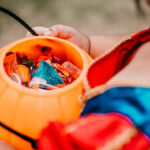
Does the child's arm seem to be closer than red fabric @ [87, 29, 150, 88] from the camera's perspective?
No

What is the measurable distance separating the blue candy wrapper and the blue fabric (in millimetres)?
232

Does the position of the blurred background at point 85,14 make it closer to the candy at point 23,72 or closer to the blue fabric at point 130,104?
the candy at point 23,72

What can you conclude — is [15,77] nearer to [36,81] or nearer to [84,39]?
[36,81]

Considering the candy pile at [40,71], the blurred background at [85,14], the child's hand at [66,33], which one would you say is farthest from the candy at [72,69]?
the blurred background at [85,14]

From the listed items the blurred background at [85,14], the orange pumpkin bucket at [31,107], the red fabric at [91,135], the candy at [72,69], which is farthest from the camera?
the blurred background at [85,14]

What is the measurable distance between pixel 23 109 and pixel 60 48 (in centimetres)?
22

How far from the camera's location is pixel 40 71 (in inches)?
22.3

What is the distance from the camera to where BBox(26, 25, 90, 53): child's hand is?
0.68 meters

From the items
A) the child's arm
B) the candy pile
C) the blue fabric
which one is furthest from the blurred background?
the blue fabric

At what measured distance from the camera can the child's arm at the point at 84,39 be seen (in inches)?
26.9

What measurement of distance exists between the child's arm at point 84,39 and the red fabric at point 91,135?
1.44ft

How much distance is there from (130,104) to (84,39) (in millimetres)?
457

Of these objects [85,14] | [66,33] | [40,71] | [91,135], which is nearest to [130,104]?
[91,135]

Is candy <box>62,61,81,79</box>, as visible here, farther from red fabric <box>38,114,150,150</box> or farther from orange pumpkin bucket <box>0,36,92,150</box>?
red fabric <box>38,114,150,150</box>
